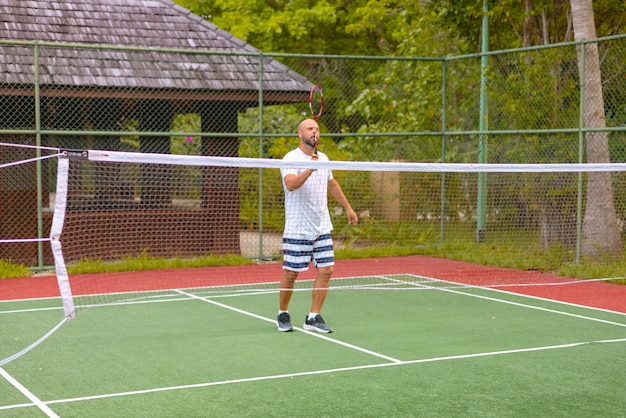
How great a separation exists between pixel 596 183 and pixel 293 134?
4290 mm

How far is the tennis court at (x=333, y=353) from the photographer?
6320mm

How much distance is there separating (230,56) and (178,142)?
125 inches

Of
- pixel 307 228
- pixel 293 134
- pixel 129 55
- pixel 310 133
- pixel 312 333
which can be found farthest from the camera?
pixel 129 55

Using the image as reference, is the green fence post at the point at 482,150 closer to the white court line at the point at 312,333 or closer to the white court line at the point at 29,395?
the white court line at the point at 312,333

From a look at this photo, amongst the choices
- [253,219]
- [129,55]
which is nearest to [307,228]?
[253,219]

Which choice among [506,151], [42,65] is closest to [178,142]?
[42,65]

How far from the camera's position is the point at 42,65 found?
13703mm

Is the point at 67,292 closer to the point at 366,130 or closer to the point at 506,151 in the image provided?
the point at 506,151

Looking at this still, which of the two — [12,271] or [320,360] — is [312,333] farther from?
[12,271]

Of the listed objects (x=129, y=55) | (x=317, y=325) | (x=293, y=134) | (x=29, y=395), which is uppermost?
(x=129, y=55)

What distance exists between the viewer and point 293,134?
1416 centimetres

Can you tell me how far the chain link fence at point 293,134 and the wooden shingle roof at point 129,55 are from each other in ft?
0.09

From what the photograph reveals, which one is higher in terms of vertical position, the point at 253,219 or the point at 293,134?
the point at 293,134

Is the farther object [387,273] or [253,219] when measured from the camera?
[253,219]
